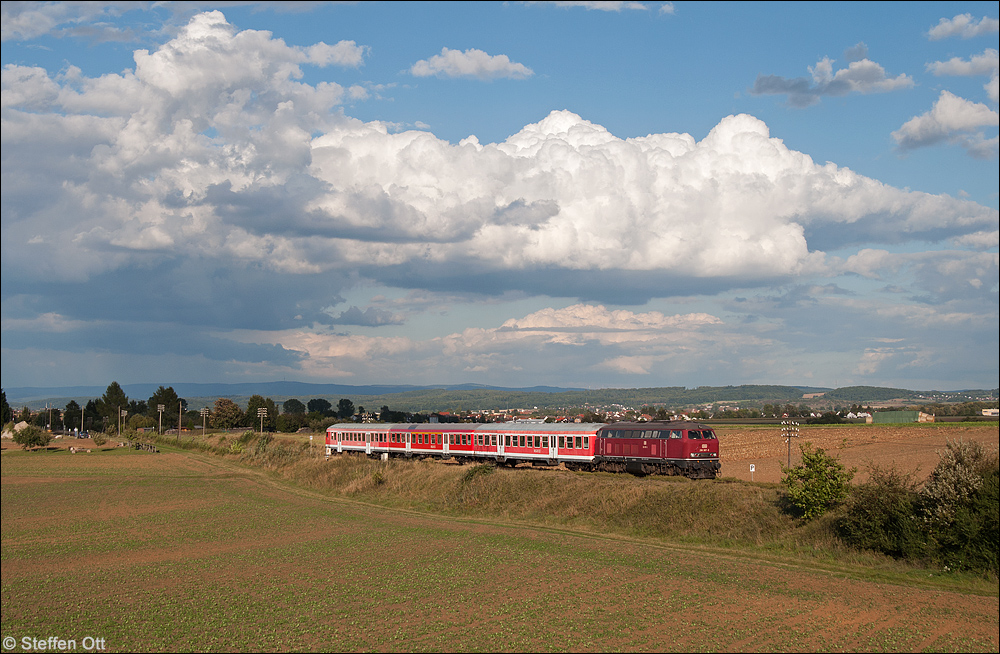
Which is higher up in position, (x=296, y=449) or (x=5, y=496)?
(x=5, y=496)

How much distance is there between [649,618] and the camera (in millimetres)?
20750

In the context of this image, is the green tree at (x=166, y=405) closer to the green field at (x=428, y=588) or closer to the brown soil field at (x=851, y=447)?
the brown soil field at (x=851, y=447)

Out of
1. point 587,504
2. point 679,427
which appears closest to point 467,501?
point 587,504

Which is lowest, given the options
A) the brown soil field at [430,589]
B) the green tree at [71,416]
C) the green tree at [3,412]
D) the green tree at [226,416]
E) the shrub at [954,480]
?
the green tree at [226,416]

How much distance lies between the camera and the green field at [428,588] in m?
18.9

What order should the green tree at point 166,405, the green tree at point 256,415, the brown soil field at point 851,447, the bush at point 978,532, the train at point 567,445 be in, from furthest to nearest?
the green tree at point 166,405 → the green tree at point 256,415 → the brown soil field at point 851,447 → the train at point 567,445 → the bush at point 978,532

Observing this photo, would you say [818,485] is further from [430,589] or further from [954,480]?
[430,589]

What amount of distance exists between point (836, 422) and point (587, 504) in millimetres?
85440

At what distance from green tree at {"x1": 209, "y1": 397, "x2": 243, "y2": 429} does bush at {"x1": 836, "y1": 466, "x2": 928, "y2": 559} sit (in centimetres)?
16282

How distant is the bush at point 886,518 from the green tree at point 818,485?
4.91 ft

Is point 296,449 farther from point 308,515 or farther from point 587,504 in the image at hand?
point 587,504

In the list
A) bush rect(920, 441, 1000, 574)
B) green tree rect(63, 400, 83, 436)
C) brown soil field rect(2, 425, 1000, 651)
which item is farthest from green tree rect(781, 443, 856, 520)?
green tree rect(63, 400, 83, 436)

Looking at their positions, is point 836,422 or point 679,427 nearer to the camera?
point 679,427

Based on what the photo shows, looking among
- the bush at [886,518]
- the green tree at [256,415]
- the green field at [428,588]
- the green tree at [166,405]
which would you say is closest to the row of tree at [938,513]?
the bush at [886,518]
